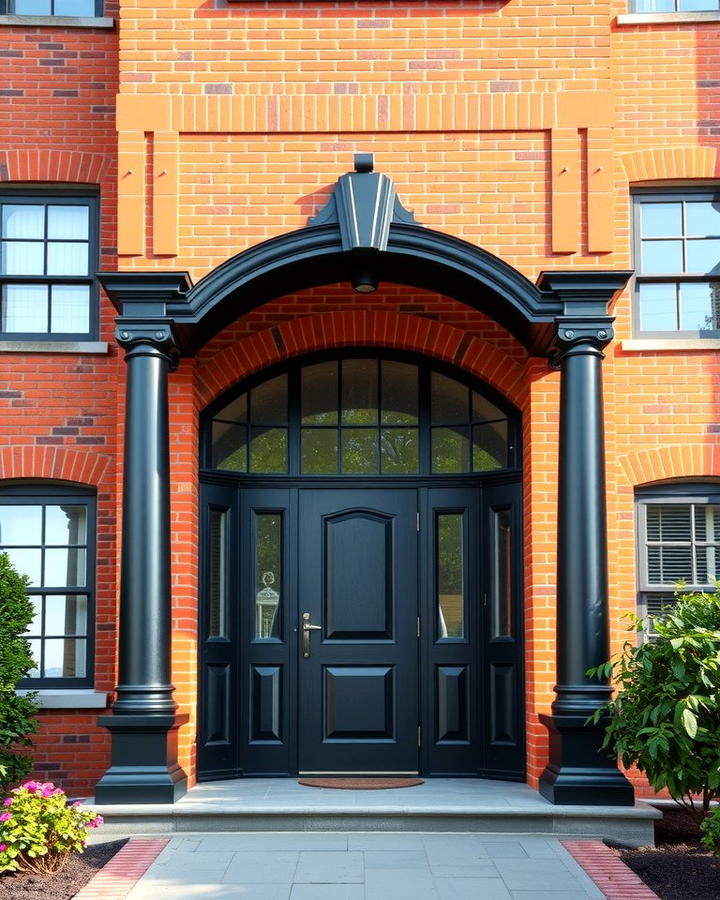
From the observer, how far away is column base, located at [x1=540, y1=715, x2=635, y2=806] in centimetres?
812

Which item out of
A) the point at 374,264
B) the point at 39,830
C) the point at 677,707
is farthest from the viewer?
the point at 374,264

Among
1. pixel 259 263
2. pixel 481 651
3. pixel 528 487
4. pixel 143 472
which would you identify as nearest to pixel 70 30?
pixel 259 263

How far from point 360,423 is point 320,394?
0.41m

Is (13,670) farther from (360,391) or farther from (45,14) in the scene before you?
(45,14)

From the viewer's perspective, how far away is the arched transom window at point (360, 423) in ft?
33.3

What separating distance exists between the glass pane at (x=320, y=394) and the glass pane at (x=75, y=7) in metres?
3.61

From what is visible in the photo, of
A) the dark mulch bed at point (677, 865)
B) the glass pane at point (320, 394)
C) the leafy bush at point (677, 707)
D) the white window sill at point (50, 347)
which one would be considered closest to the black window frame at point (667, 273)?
the glass pane at point (320, 394)

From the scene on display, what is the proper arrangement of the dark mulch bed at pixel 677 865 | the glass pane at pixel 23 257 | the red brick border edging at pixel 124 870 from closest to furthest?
the red brick border edging at pixel 124 870
the dark mulch bed at pixel 677 865
the glass pane at pixel 23 257

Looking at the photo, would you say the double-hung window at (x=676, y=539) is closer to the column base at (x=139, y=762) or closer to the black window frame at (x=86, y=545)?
the column base at (x=139, y=762)

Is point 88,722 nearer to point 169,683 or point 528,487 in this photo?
point 169,683

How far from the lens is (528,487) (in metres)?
9.48

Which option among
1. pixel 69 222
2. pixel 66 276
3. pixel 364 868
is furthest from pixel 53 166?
pixel 364 868

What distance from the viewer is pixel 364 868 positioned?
7039 mm

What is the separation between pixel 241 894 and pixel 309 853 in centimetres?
97
